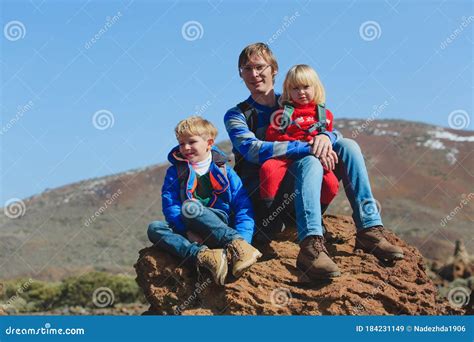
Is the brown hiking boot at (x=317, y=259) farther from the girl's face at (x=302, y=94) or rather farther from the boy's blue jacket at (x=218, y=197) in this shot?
the girl's face at (x=302, y=94)

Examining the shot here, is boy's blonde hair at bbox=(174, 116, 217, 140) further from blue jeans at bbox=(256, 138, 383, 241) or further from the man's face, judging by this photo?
blue jeans at bbox=(256, 138, 383, 241)

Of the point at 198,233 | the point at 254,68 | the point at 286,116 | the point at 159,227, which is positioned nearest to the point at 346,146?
the point at 286,116

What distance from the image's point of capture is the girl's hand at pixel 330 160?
5873 millimetres

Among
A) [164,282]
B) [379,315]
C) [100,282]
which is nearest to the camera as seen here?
[379,315]

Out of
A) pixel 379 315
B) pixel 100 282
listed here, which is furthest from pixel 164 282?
pixel 100 282

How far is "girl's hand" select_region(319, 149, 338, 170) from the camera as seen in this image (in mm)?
5873

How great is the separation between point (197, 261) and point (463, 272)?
17637mm

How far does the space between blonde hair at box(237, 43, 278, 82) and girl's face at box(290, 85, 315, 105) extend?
501 millimetres

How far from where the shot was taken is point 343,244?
6.51 m

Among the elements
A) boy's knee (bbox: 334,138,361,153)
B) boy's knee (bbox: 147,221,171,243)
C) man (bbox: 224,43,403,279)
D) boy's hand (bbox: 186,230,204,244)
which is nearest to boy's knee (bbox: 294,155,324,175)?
man (bbox: 224,43,403,279)

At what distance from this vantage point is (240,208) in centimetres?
603

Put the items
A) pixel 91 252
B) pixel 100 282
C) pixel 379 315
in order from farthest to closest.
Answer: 1. pixel 91 252
2. pixel 100 282
3. pixel 379 315

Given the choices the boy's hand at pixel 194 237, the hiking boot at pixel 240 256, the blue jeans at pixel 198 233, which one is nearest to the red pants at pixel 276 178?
the blue jeans at pixel 198 233

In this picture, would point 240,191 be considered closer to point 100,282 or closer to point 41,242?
point 100,282
